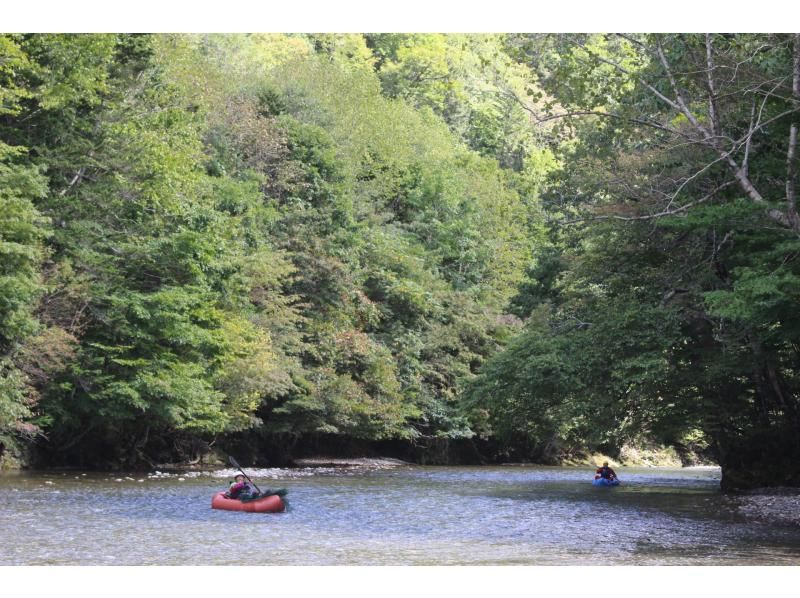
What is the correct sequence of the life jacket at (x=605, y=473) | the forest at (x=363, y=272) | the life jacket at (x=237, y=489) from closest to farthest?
the forest at (x=363, y=272) → the life jacket at (x=237, y=489) → the life jacket at (x=605, y=473)

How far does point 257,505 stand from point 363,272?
79.3ft

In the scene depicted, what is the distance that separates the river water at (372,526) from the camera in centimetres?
1445

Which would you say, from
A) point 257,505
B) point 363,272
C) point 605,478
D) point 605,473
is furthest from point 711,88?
point 363,272

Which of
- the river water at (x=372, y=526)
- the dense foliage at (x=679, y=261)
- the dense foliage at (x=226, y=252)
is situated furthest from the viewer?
the dense foliage at (x=226, y=252)

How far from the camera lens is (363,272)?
145 ft

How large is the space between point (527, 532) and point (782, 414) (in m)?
9.95

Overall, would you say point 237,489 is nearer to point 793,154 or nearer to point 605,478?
point 793,154

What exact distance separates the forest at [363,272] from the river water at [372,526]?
101 inches

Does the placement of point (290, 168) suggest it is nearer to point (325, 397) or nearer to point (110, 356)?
point (325, 397)

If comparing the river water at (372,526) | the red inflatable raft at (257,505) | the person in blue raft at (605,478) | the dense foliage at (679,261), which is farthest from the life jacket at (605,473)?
the red inflatable raft at (257,505)

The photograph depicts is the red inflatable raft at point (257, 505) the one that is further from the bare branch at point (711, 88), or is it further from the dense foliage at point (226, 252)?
the bare branch at point (711, 88)

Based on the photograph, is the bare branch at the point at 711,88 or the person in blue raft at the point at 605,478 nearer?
the bare branch at the point at 711,88

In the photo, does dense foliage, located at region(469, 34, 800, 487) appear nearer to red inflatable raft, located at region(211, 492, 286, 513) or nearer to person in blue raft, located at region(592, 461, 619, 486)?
person in blue raft, located at region(592, 461, 619, 486)

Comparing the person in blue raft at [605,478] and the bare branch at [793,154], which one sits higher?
the bare branch at [793,154]
